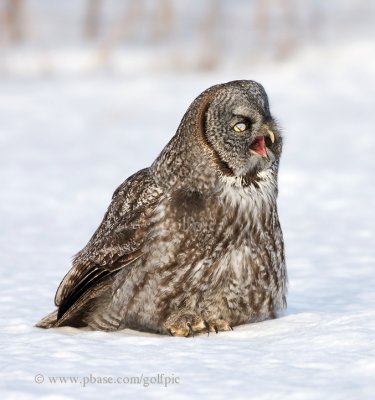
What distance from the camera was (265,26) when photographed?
13.9 meters

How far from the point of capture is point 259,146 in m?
4.61

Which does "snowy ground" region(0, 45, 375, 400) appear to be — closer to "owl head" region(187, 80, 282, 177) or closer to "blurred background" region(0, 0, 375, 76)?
"blurred background" region(0, 0, 375, 76)

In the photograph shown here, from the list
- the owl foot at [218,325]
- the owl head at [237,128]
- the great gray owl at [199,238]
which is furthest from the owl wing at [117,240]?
the owl foot at [218,325]

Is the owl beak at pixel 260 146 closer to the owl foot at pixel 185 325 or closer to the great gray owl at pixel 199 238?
the great gray owl at pixel 199 238

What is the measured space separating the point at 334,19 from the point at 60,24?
4739 mm

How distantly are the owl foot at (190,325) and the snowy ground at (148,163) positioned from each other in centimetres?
7

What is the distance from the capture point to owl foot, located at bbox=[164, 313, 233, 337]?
4.47m

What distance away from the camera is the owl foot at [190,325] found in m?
4.47

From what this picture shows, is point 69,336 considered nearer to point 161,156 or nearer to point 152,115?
point 161,156

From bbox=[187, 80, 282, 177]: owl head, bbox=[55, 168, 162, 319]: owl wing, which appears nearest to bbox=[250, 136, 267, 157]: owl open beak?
bbox=[187, 80, 282, 177]: owl head

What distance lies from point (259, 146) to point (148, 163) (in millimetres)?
5756

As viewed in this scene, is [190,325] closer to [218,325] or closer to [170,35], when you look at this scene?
[218,325]

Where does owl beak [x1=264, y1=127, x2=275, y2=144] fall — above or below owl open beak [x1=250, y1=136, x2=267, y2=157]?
above

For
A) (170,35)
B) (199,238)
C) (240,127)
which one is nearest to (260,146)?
(240,127)
